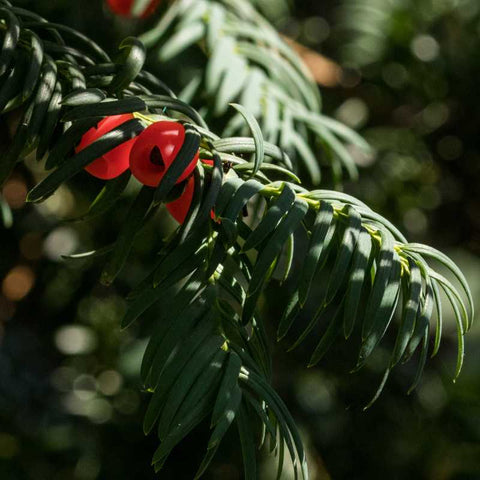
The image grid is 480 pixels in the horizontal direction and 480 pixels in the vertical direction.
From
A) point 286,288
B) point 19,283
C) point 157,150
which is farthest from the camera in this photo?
point 19,283

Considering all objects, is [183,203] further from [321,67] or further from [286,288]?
[321,67]

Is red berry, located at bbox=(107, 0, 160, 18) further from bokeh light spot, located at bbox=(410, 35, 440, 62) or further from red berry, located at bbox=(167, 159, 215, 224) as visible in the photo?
bokeh light spot, located at bbox=(410, 35, 440, 62)

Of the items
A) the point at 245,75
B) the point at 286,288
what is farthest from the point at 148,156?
the point at 286,288

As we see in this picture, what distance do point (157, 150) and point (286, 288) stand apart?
711mm

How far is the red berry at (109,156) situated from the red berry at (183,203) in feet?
0.11

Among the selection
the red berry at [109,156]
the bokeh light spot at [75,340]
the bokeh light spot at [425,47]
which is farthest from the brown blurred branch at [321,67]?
the red berry at [109,156]

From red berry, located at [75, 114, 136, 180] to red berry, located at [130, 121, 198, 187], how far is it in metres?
0.02

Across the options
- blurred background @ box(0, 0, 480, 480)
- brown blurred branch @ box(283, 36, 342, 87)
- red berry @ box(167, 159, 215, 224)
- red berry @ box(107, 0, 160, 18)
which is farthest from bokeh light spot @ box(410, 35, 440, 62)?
red berry @ box(167, 159, 215, 224)

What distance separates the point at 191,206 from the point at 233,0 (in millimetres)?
525

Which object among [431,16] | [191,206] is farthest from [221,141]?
[431,16]

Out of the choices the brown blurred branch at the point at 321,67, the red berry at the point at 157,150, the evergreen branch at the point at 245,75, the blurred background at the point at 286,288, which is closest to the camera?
the red berry at the point at 157,150

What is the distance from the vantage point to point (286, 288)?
3.65 feet

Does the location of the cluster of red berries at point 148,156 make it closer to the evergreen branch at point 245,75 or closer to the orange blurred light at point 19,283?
the evergreen branch at point 245,75

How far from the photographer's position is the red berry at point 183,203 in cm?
Answer: 44
